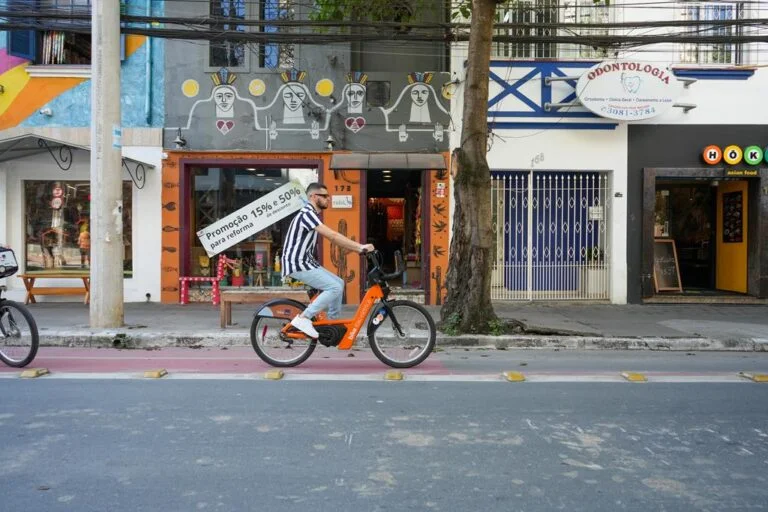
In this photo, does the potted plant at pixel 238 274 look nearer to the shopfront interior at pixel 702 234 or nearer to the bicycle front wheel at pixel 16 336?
the bicycle front wheel at pixel 16 336

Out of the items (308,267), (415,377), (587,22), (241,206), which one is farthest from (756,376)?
(241,206)

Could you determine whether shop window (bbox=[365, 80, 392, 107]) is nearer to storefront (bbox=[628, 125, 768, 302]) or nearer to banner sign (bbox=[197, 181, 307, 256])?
banner sign (bbox=[197, 181, 307, 256])

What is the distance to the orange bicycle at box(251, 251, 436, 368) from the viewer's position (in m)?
6.55

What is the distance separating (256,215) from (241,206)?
1.39ft

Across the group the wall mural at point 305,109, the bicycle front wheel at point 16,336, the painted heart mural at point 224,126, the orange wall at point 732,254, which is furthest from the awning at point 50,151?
the orange wall at point 732,254

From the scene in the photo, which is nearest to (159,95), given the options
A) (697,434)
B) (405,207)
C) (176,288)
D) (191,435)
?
(176,288)

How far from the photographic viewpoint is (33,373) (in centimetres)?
634

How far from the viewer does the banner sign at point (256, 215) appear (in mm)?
12820

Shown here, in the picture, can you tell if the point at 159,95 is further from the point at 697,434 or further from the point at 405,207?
the point at 697,434

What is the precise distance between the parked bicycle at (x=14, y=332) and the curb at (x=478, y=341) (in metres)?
1.83

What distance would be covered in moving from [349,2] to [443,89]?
2.54 metres

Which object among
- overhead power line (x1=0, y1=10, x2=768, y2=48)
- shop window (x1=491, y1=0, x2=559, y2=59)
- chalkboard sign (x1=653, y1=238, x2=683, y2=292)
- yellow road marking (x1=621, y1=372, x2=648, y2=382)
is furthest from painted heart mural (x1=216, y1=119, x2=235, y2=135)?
chalkboard sign (x1=653, y1=238, x2=683, y2=292)

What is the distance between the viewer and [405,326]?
6.69m

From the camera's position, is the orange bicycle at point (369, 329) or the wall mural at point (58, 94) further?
the wall mural at point (58, 94)
